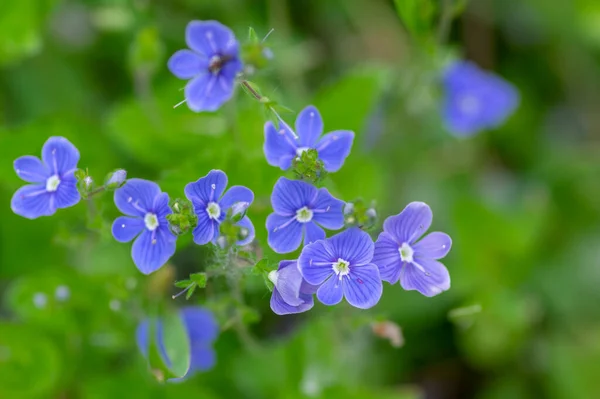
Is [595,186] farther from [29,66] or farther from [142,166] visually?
[29,66]

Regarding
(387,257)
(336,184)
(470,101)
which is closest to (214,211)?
(387,257)

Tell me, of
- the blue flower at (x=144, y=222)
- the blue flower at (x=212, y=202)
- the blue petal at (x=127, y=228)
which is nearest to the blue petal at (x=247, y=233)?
the blue flower at (x=212, y=202)

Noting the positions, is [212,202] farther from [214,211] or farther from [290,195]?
Answer: [290,195]

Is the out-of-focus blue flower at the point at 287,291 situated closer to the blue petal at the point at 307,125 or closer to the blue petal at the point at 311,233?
the blue petal at the point at 311,233

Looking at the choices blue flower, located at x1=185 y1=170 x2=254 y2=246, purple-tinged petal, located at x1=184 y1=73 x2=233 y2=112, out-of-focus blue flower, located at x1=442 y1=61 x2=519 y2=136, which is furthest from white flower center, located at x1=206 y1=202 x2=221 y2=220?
out-of-focus blue flower, located at x1=442 y1=61 x2=519 y2=136

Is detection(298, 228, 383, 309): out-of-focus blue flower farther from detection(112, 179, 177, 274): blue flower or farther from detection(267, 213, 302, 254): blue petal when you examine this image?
detection(112, 179, 177, 274): blue flower

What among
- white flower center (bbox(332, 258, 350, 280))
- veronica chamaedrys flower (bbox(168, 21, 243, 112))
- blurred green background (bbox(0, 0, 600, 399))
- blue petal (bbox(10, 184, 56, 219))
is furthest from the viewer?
Answer: blurred green background (bbox(0, 0, 600, 399))
